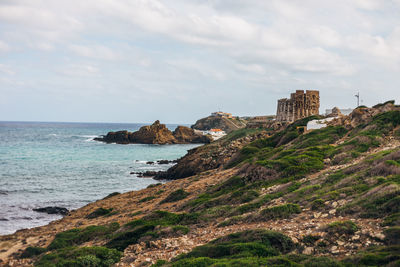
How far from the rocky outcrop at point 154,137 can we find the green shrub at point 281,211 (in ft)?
323

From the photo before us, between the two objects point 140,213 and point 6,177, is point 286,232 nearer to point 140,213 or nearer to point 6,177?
point 140,213

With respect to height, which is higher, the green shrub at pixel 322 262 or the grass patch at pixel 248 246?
the green shrub at pixel 322 262

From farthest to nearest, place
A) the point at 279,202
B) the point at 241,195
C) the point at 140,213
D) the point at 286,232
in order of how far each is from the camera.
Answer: the point at 140,213 < the point at 241,195 < the point at 279,202 < the point at 286,232

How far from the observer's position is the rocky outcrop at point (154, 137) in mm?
110312

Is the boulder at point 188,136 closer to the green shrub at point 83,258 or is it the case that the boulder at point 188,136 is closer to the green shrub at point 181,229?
the green shrub at point 181,229

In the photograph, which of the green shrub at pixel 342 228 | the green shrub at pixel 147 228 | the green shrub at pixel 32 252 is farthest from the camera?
the green shrub at pixel 32 252

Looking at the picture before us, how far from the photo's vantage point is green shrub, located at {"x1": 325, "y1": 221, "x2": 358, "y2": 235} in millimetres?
9523

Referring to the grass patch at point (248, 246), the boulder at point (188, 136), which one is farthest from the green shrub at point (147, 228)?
the boulder at point (188, 136)

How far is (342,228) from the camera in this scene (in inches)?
378

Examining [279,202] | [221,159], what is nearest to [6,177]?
[221,159]

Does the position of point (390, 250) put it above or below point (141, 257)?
above

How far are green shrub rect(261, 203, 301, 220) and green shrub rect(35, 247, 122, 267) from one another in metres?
6.10

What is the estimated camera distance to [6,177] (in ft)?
148

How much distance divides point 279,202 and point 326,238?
5.21 meters
